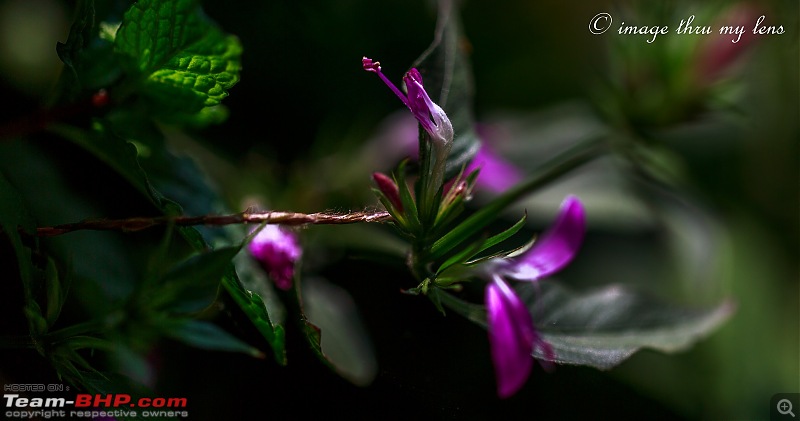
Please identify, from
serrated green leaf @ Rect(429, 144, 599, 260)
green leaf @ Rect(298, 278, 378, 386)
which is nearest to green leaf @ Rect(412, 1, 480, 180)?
serrated green leaf @ Rect(429, 144, 599, 260)

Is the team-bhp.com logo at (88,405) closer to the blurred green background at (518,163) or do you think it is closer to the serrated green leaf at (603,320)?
the blurred green background at (518,163)

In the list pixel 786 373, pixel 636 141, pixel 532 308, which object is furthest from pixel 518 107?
pixel 532 308

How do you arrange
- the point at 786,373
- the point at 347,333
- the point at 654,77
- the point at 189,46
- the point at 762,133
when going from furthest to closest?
1. the point at 762,133
2. the point at 786,373
3. the point at 654,77
4. the point at 347,333
5. the point at 189,46

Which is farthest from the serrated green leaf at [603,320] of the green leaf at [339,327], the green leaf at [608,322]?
the green leaf at [339,327]

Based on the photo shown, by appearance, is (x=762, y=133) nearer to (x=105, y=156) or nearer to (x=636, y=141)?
(x=636, y=141)

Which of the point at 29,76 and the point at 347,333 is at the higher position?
the point at 29,76

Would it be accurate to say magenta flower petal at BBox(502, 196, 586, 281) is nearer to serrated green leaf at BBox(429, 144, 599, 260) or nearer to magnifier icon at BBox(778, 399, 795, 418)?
serrated green leaf at BBox(429, 144, 599, 260)

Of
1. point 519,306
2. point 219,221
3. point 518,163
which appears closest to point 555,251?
point 519,306
